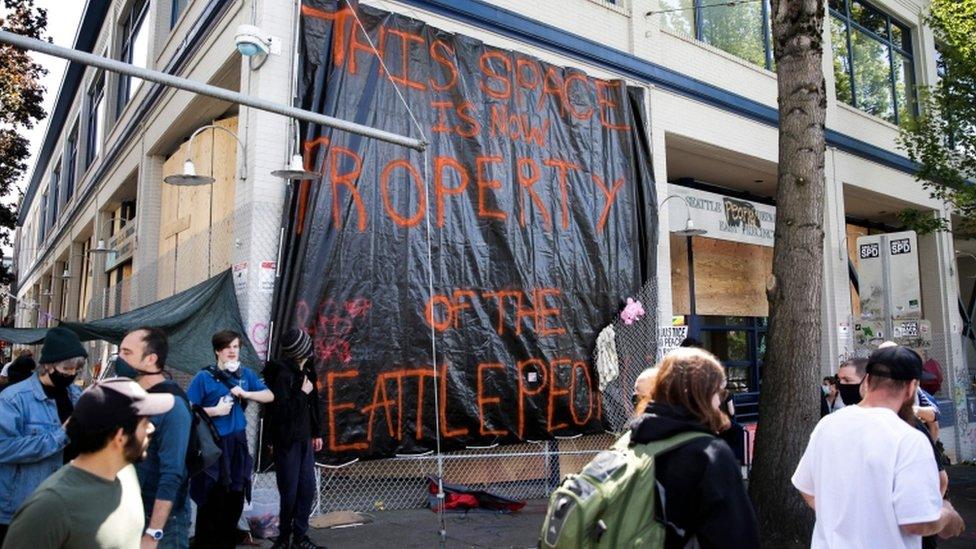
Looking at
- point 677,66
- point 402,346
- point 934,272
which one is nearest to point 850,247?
point 934,272

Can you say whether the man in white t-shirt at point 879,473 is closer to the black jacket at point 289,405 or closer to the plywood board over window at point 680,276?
the black jacket at point 289,405

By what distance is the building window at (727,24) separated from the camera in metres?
13.1

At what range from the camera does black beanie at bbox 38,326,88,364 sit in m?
4.46

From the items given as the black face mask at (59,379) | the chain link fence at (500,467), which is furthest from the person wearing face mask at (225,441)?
the chain link fence at (500,467)

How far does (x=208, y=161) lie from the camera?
10469mm

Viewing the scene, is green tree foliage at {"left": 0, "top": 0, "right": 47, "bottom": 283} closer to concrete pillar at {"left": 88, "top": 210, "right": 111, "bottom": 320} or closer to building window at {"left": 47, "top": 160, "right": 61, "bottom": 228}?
concrete pillar at {"left": 88, "top": 210, "right": 111, "bottom": 320}

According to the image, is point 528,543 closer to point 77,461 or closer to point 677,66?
point 77,461

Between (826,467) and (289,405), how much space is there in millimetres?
4324

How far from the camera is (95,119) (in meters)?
20.5

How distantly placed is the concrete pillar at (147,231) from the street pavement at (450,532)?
6.55 meters

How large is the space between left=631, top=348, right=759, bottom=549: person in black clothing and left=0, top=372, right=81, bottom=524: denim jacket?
3.37m

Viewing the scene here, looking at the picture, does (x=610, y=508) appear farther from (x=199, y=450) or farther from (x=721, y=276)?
(x=721, y=276)


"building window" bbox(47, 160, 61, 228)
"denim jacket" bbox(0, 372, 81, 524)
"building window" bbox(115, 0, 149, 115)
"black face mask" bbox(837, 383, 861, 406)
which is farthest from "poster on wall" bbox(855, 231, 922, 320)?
"building window" bbox(47, 160, 61, 228)

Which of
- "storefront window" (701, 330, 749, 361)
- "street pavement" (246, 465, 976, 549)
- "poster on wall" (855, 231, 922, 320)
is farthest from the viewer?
"storefront window" (701, 330, 749, 361)
